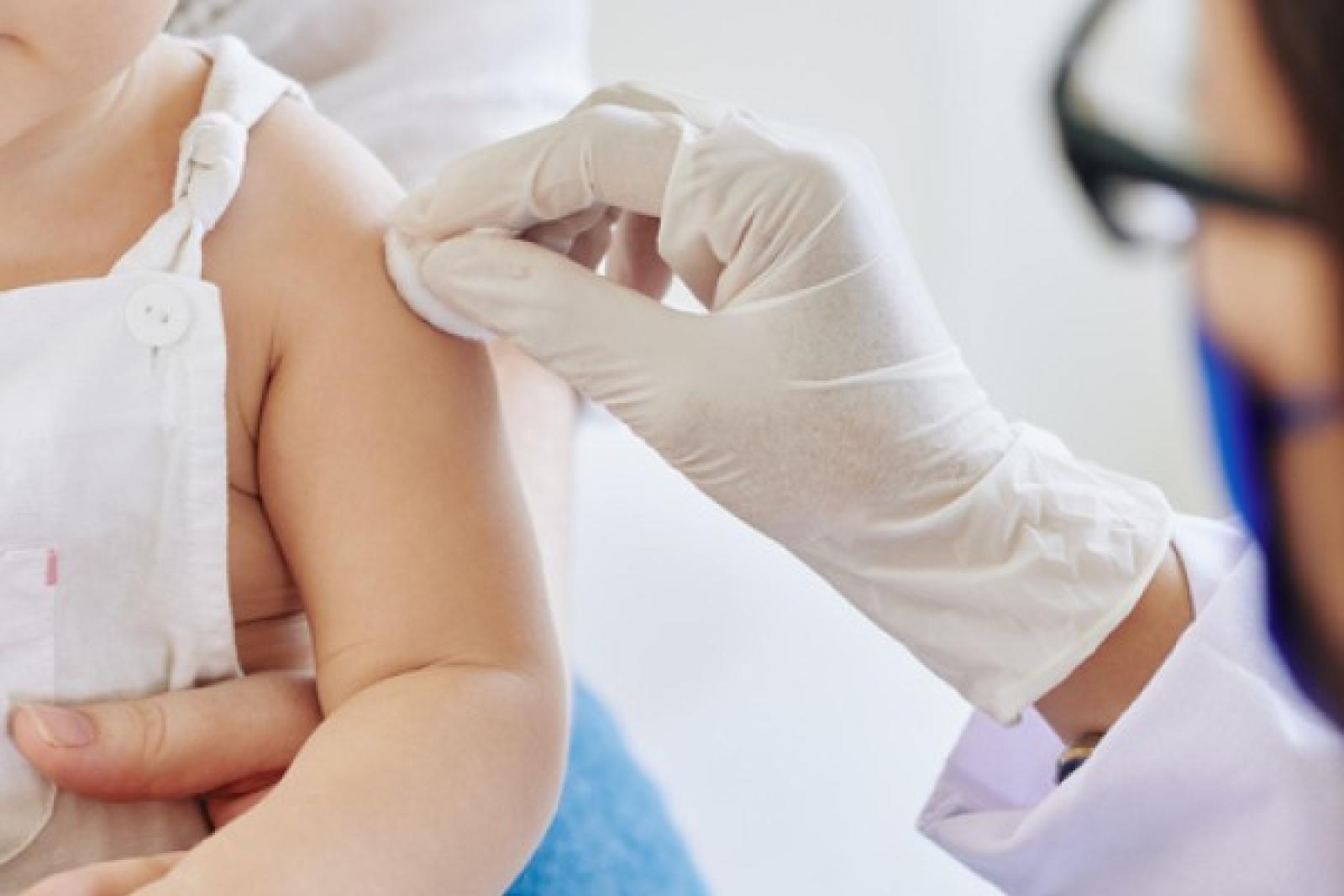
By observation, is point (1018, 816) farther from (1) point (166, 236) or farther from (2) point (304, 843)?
(1) point (166, 236)

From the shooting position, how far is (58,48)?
2.78ft

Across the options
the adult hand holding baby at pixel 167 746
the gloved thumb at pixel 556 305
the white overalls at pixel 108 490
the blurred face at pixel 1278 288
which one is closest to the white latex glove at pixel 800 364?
the gloved thumb at pixel 556 305

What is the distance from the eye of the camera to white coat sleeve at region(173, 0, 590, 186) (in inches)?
53.5

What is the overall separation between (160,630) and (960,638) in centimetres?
39

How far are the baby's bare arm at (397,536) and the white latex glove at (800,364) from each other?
0.04 meters

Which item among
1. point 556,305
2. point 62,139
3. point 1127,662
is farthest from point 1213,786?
point 62,139

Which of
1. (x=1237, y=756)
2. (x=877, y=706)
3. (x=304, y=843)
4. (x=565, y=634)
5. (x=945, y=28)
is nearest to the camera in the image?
(x=304, y=843)

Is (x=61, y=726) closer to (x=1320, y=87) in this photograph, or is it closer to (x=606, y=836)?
(x=606, y=836)

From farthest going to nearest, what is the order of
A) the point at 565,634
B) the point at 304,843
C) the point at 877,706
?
the point at 877,706
the point at 565,634
the point at 304,843

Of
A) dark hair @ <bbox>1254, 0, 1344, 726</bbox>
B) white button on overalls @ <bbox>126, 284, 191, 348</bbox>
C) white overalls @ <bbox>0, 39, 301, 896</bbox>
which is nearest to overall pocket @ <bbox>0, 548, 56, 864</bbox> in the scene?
white overalls @ <bbox>0, 39, 301, 896</bbox>

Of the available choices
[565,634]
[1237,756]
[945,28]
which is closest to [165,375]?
[565,634]

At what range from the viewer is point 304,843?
84 centimetres

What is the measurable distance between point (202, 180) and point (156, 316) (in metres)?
0.07

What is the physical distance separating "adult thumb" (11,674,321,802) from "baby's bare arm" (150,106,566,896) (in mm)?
31
